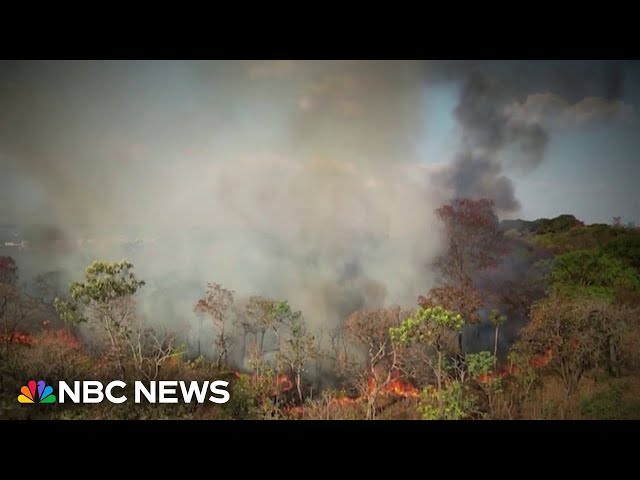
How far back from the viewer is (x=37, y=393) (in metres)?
5.32

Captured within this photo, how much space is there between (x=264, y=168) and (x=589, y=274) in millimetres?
4092

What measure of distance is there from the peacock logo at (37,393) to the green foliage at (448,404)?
4.17 m

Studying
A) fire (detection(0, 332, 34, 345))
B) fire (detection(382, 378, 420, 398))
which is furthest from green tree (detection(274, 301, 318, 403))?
fire (detection(0, 332, 34, 345))

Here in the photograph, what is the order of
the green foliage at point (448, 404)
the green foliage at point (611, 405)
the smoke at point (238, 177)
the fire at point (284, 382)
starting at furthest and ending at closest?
the smoke at point (238, 177)
the fire at point (284, 382)
the green foliage at point (611, 405)
the green foliage at point (448, 404)

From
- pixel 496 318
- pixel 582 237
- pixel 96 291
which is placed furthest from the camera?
pixel 582 237

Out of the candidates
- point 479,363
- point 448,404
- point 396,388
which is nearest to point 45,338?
point 396,388

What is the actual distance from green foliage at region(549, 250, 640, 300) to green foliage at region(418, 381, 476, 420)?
66.3 inches

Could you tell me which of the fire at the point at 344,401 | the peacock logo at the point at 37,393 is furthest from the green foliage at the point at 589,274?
the peacock logo at the point at 37,393

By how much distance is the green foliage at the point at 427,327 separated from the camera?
542 cm

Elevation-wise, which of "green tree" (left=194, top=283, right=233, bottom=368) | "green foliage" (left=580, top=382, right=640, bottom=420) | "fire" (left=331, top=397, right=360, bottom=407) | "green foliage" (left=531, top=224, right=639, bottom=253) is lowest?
"green foliage" (left=580, top=382, right=640, bottom=420)

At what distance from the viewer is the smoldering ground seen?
18.3 ft

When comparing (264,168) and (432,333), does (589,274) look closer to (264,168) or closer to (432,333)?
(432,333)

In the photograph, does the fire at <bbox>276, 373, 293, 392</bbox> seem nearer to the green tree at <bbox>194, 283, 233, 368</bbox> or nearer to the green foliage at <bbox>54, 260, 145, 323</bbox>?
the green tree at <bbox>194, 283, 233, 368</bbox>

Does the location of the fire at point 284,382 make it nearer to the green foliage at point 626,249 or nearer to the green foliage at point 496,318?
the green foliage at point 496,318
